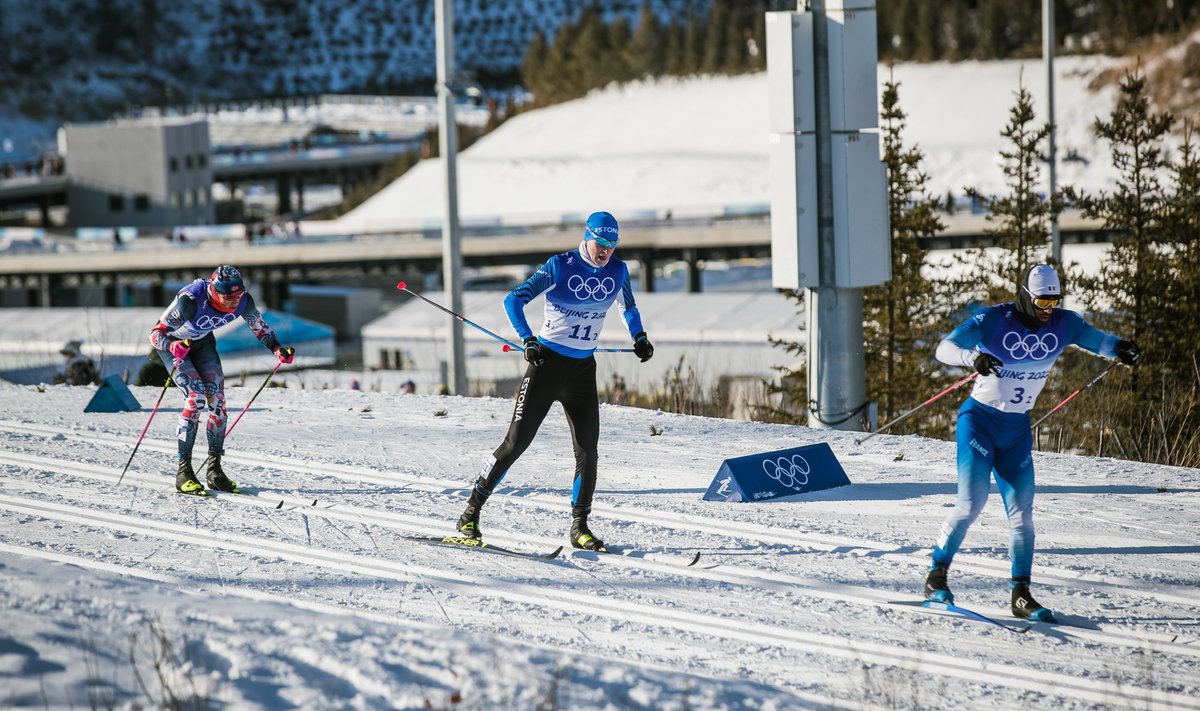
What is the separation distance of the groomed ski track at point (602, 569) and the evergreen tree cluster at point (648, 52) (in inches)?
3786

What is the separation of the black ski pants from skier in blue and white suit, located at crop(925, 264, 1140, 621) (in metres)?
2.28

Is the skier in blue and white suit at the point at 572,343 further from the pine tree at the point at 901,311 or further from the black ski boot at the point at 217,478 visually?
the pine tree at the point at 901,311

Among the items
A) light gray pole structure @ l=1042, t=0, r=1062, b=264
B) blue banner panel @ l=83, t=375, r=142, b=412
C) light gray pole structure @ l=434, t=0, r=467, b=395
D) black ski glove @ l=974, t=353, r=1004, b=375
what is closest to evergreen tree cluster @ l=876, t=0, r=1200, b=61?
light gray pole structure @ l=1042, t=0, r=1062, b=264

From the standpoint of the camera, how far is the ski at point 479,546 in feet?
27.3

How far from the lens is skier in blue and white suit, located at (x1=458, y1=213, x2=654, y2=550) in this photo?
26.9 ft

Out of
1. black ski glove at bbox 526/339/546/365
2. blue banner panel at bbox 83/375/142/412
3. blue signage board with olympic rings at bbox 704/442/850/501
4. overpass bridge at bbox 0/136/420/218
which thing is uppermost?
overpass bridge at bbox 0/136/420/218

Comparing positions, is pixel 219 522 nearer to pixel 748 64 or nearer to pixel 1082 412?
pixel 1082 412

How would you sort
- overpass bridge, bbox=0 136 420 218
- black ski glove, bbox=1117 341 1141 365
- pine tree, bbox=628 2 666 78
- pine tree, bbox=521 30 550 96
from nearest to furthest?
black ski glove, bbox=1117 341 1141 365 < overpass bridge, bbox=0 136 420 218 < pine tree, bbox=628 2 666 78 < pine tree, bbox=521 30 550 96

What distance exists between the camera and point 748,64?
10319cm

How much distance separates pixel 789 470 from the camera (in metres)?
10.1

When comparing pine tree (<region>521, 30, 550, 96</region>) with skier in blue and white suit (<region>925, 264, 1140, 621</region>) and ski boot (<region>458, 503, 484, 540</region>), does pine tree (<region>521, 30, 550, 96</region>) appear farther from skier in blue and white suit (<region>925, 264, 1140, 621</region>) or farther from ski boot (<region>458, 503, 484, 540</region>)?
skier in blue and white suit (<region>925, 264, 1140, 621</region>)

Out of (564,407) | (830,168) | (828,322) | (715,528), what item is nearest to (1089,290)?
(828,322)

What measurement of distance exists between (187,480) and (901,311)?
44.1 feet

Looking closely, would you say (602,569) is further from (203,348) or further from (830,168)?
(830,168)
